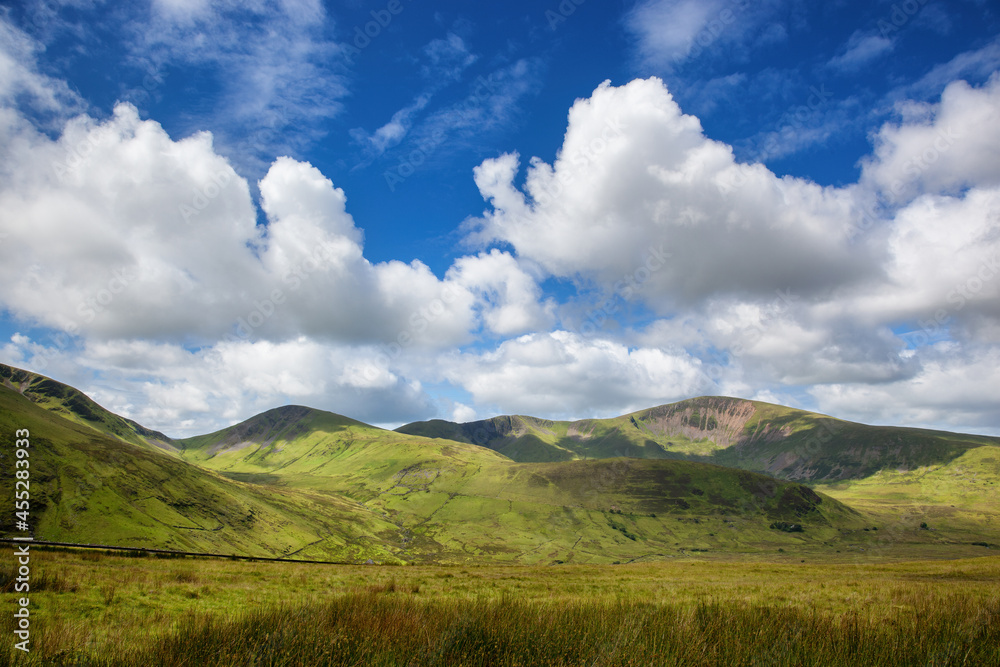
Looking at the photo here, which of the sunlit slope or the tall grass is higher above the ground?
the tall grass

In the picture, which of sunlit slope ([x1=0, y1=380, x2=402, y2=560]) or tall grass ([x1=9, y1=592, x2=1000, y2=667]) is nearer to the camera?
tall grass ([x1=9, y1=592, x2=1000, y2=667])

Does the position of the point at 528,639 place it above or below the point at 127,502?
above

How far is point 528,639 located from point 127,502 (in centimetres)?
17972

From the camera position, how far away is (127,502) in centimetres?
13950

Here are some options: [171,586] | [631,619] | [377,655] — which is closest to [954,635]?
[631,619]

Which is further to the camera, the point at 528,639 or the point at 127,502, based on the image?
the point at 127,502

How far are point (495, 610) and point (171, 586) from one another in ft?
62.6

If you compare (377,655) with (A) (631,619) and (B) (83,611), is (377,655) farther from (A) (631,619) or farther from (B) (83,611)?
(B) (83,611)

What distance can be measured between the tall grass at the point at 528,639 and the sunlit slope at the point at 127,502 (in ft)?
450

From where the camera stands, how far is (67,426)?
190m

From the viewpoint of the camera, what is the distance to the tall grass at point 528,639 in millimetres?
6250

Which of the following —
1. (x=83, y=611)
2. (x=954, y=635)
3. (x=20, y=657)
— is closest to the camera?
(x=20, y=657)

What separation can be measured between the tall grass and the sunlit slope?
137 m

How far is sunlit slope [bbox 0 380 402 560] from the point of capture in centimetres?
11750
